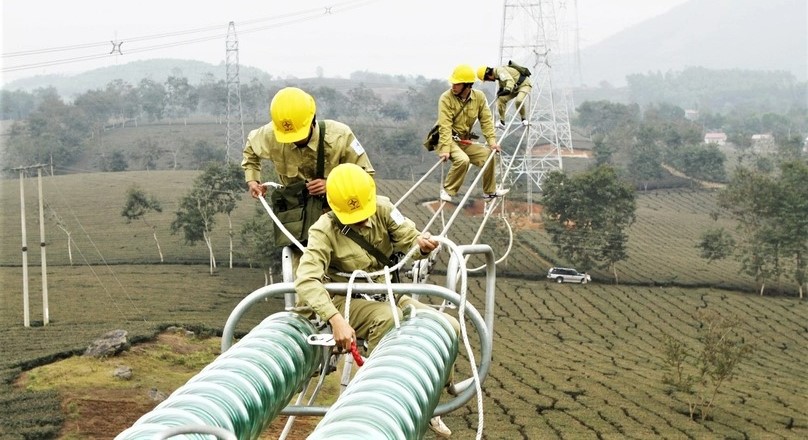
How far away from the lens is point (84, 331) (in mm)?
37438

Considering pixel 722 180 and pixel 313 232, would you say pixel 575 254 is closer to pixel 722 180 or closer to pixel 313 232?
pixel 722 180

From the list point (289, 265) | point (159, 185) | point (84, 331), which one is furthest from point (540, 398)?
point (159, 185)

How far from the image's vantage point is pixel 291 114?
5.85m

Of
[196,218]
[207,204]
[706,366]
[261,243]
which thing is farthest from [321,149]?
[196,218]

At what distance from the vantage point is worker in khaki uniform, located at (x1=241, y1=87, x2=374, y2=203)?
5840 millimetres

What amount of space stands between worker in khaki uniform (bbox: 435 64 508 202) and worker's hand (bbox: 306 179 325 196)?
9.94 feet

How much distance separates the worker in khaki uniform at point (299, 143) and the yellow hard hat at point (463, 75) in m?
2.88

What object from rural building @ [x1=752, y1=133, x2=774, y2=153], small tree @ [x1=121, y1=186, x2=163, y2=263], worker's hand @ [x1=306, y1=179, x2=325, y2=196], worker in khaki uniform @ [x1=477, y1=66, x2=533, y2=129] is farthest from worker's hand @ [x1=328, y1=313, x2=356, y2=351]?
rural building @ [x1=752, y1=133, x2=774, y2=153]

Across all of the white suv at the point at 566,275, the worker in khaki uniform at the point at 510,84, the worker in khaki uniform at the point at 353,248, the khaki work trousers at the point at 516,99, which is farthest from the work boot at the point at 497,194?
the white suv at the point at 566,275

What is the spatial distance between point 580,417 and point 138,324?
717 inches

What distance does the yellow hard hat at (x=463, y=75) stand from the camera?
8.99m

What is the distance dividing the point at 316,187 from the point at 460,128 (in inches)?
146

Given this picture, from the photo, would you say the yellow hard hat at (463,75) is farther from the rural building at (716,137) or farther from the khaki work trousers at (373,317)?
Answer: the rural building at (716,137)

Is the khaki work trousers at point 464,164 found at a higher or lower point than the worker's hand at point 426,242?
higher
